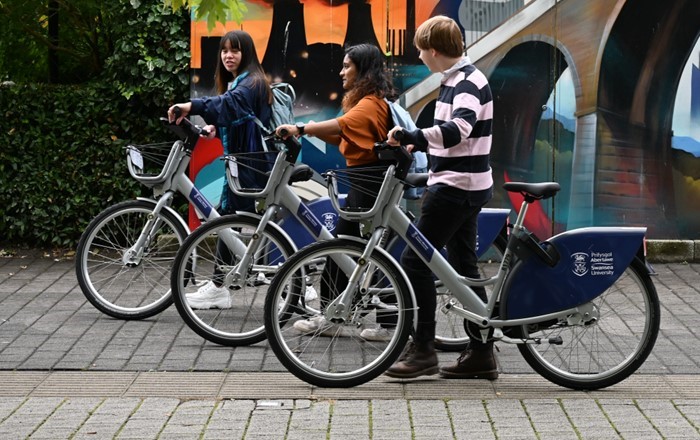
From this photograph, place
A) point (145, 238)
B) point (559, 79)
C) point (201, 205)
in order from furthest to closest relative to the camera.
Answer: point (559, 79)
point (145, 238)
point (201, 205)

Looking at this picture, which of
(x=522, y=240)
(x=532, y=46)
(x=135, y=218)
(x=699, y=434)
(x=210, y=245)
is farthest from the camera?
(x=532, y=46)

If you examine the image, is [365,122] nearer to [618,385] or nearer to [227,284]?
[227,284]

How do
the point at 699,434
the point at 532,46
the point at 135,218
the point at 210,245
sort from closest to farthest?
1. the point at 699,434
2. the point at 210,245
3. the point at 135,218
4. the point at 532,46

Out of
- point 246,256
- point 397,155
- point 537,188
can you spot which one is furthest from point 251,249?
point 537,188

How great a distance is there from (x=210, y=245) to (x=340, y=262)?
3.96 feet

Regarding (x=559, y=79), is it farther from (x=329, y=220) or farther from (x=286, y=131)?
(x=286, y=131)

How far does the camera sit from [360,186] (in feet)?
23.1

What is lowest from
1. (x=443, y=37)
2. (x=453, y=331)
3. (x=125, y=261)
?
(x=453, y=331)

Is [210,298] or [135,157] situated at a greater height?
[135,157]

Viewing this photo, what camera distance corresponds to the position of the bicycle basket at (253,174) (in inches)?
284

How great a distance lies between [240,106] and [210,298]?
1240 mm

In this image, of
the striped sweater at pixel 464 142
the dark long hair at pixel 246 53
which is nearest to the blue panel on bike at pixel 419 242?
the striped sweater at pixel 464 142

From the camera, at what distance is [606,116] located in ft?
34.5


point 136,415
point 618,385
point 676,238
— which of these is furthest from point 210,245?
point 676,238
